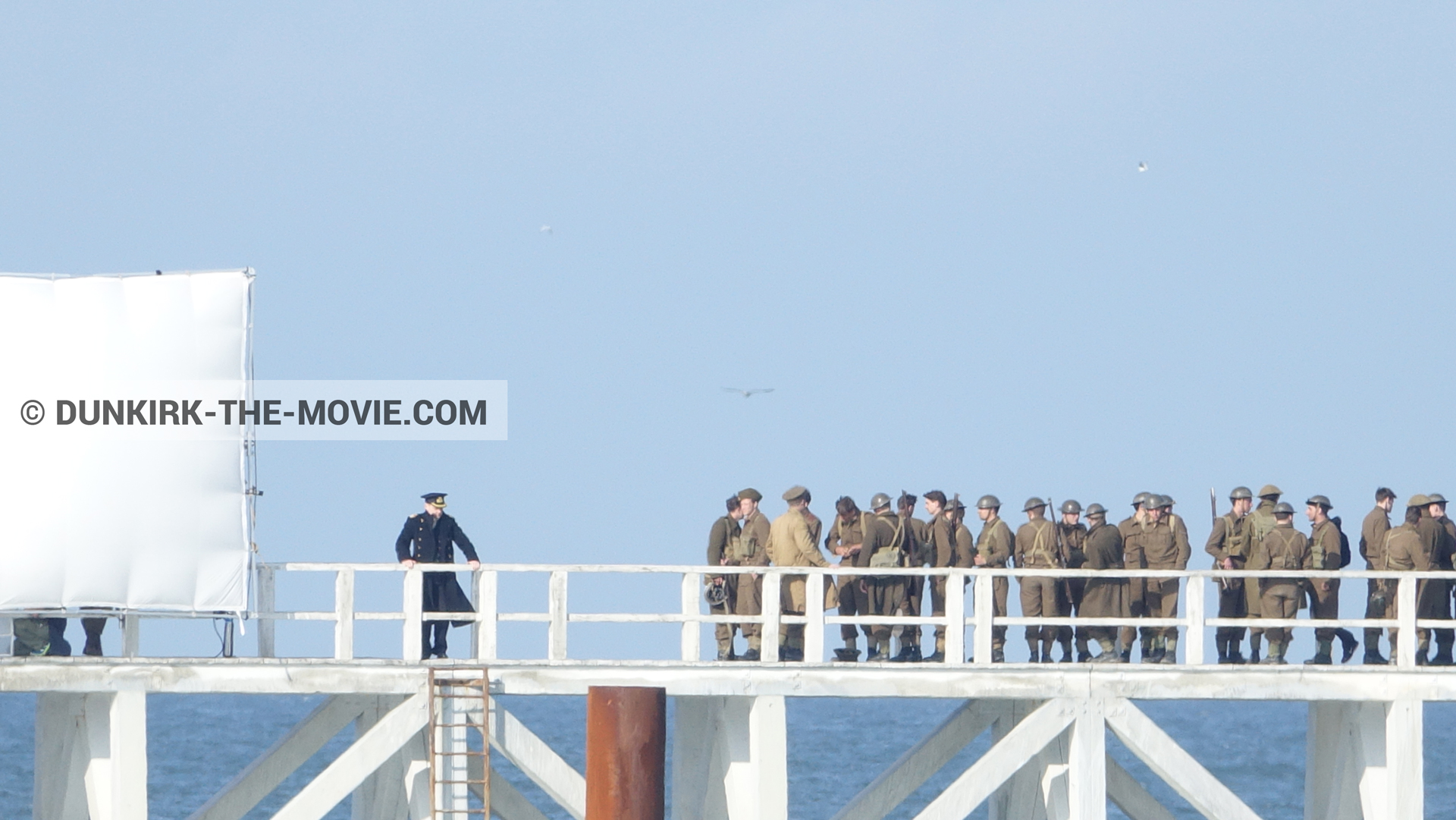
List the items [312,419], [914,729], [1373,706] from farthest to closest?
[914,729] < [312,419] < [1373,706]

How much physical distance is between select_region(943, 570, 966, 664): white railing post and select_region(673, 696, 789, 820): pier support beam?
1.54m

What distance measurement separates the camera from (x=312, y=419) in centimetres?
2217

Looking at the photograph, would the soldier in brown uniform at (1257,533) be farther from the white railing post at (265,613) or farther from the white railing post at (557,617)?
the white railing post at (265,613)

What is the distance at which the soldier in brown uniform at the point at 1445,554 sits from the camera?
64.7 feet

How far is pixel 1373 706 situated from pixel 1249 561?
1734mm

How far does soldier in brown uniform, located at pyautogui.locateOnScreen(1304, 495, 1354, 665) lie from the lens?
64.1 feet

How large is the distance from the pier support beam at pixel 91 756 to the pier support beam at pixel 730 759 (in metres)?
4.58

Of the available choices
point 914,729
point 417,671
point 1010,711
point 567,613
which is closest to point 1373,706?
point 1010,711

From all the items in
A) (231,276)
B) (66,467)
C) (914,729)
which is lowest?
(914,729)

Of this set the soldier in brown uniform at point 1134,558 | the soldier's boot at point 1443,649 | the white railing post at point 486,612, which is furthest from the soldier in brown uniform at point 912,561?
the soldier's boot at point 1443,649

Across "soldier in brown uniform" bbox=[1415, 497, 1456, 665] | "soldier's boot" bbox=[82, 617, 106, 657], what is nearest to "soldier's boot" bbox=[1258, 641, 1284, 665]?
"soldier in brown uniform" bbox=[1415, 497, 1456, 665]

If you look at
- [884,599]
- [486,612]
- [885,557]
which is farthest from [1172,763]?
[486,612]

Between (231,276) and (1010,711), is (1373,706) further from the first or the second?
(231,276)

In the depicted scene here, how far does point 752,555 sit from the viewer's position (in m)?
19.7
